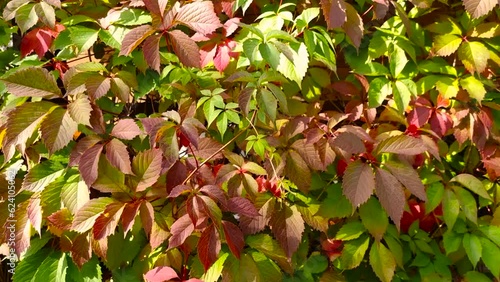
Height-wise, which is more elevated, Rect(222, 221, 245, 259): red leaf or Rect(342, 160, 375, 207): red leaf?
Rect(342, 160, 375, 207): red leaf

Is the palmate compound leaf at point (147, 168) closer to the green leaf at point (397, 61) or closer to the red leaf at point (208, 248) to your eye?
the red leaf at point (208, 248)

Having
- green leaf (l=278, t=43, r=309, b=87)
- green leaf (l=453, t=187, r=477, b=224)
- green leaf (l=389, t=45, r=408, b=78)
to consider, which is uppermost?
green leaf (l=278, t=43, r=309, b=87)

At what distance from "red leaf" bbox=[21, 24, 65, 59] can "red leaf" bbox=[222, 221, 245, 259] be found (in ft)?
2.44

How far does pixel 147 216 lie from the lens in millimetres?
1480

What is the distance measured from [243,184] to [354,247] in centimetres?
37

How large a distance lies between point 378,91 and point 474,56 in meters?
0.29

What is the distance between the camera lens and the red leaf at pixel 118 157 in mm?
1473

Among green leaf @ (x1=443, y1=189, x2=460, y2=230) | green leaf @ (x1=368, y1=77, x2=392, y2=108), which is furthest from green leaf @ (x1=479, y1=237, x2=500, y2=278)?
green leaf @ (x1=368, y1=77, x2=392, y2=108)

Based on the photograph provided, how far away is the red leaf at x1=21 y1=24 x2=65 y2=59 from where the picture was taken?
1.71 metres

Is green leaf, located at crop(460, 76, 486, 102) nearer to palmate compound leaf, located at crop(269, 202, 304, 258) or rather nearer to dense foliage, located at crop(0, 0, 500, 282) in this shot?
dense foliage, located at crop(0, 0, 500, 282)

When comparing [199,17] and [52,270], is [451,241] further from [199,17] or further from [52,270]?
[52,270]

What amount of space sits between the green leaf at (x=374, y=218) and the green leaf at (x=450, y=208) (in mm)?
166

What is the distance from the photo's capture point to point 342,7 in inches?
60.2

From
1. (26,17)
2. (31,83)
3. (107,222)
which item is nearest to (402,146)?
(107,222)
